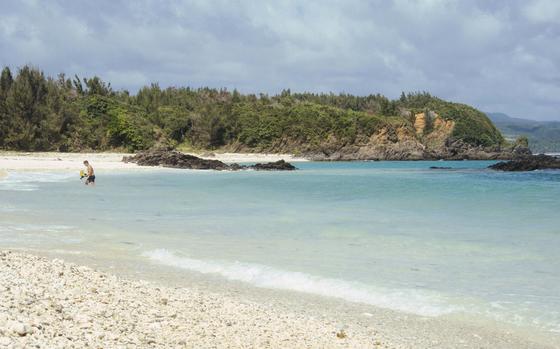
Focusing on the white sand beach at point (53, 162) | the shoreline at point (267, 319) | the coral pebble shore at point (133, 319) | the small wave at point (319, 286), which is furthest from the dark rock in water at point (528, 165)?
the coral pebble shore at point (133, 319)

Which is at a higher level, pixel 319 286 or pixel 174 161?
pixel 174 161

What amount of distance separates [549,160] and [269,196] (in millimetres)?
39087

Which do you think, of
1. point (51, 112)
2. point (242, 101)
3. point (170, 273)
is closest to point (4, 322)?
point (170, 273)

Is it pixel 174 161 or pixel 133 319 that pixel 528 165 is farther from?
pixel 133 319

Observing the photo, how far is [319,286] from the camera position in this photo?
754 centimetres

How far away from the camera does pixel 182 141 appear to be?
277 ft

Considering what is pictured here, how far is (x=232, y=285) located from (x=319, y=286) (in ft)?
4.08

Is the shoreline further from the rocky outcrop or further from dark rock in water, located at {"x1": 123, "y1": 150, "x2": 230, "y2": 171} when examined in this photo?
the rocky outcrop

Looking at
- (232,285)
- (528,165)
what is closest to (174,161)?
(528,165)

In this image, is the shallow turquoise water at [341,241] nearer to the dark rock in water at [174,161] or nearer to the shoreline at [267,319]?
the shoreline at [267,319]

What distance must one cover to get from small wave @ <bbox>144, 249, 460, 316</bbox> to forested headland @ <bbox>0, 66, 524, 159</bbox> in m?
51.6

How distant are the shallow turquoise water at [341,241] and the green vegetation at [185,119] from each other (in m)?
38.0

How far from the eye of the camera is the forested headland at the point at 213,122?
5688cm

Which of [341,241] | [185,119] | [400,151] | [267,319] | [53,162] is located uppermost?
[185,119]
